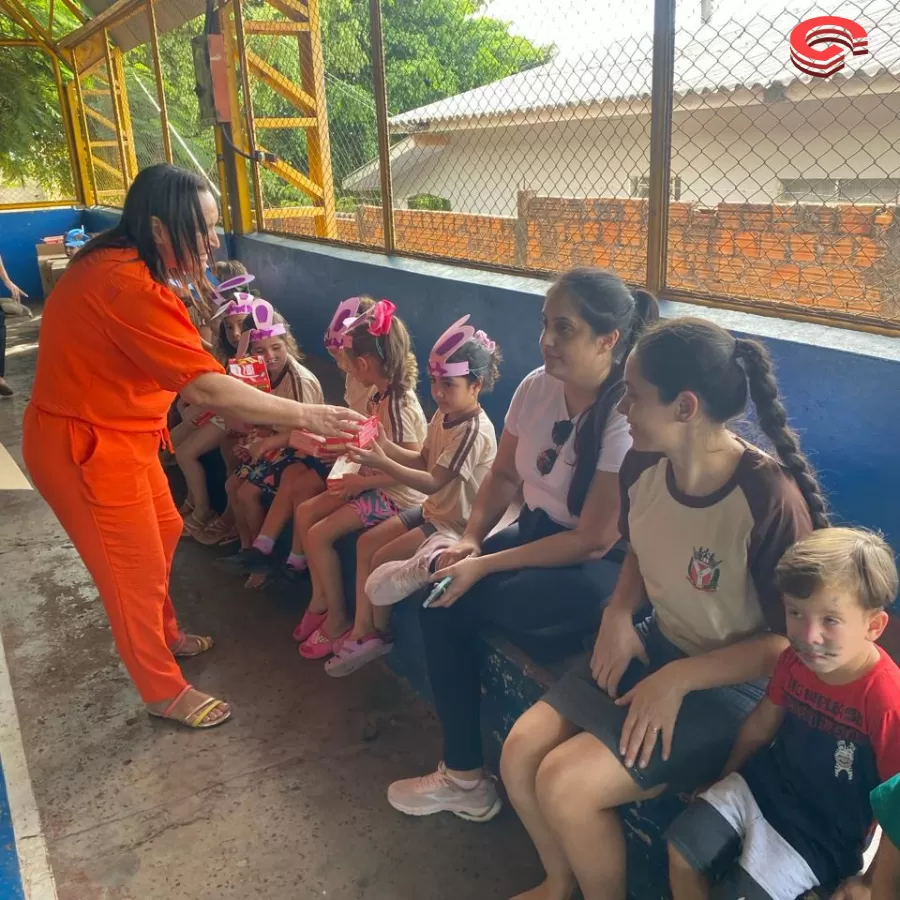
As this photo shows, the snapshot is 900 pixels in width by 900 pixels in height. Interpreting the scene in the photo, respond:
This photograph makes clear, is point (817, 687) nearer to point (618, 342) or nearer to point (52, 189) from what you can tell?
point (618, 342)

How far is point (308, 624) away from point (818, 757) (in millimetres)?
1977

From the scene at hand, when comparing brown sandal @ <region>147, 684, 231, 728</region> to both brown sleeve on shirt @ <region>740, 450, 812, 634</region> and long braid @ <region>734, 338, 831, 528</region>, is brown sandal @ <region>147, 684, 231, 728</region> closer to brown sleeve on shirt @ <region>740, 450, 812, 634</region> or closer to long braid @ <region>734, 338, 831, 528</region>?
brown sleeve on shirt @ <region>740, 450, 812, 634</region>

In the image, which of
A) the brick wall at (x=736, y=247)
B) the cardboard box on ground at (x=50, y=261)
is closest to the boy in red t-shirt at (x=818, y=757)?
the brick wall at (x=736, y=247)

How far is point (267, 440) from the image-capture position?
3371 mm

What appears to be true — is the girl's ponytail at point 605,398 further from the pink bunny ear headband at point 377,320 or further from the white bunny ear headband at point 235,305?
the white bunny ear headband at point 235,305

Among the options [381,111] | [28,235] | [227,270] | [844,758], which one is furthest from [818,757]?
[28,235]

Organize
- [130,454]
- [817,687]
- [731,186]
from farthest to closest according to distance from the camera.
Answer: [731,186], [130,454], [817,687]

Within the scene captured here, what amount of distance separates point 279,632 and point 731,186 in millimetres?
2191

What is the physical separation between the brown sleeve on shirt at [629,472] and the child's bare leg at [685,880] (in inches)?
25.2

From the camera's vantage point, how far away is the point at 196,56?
5465mm

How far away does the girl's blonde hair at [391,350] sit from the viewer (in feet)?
9.07

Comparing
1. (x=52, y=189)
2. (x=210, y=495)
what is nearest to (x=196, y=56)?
(x=210, y=495)

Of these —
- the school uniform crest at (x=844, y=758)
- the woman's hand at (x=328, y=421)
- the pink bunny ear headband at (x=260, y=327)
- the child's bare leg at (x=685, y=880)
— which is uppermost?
the pink bunny ear headband at (x=260, y=327)

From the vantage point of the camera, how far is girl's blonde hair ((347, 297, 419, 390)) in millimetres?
2766
